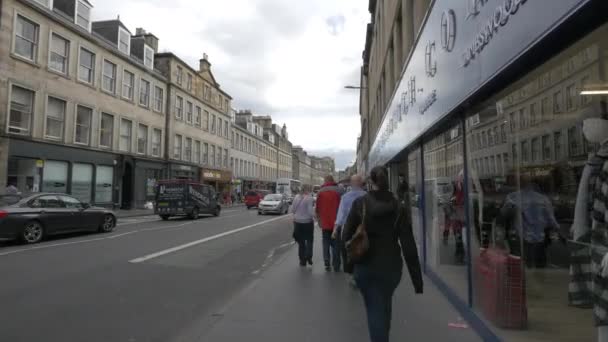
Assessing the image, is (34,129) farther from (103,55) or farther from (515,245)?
(515,245)

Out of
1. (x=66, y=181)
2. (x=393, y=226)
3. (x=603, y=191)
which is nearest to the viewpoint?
(x=603, y=191)

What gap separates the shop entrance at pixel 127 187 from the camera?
30.0 metres

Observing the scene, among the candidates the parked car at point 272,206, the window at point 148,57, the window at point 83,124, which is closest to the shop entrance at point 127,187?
the window at point 83,124

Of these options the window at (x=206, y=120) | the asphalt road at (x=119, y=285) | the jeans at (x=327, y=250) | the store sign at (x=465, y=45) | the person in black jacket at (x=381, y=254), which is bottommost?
the asphalt road at (x=119, y=285)

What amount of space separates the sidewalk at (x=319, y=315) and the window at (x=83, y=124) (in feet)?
74.4

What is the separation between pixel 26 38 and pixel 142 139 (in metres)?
12.0

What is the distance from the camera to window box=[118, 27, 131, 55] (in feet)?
96.5

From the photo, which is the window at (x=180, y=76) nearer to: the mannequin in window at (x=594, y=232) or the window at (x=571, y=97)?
the window at (x=571, y=97)

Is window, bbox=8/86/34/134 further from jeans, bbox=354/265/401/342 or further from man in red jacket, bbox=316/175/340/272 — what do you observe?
jeans, bbox=354/265/401/342

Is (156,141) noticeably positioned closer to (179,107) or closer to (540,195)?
(179,107)

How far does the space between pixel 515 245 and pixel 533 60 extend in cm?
243

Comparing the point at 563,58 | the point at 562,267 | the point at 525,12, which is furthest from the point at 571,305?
the point at 525,12

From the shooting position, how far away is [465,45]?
4258 mm

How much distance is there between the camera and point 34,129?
2142 cm
